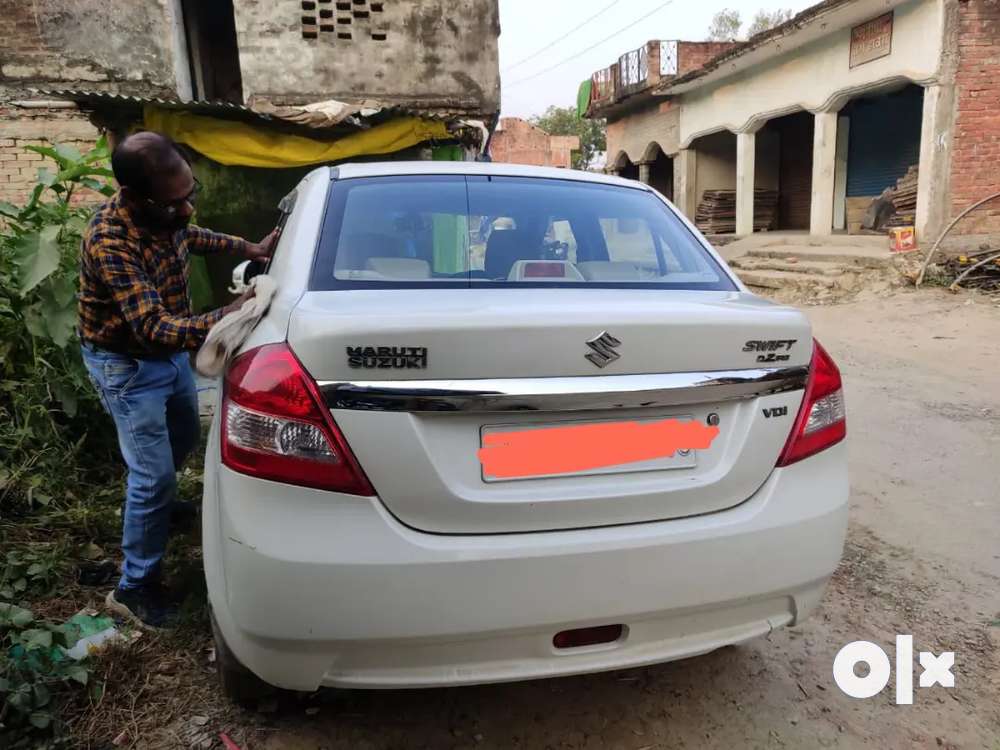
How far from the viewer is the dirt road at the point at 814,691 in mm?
1954

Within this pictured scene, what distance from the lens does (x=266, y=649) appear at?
1.52 meters

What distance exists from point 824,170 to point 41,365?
45.2 feet

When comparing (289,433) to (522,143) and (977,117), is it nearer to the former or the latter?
(977,117)

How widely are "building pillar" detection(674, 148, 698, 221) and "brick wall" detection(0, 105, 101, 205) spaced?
13.7m

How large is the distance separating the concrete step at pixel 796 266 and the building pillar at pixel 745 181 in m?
2.74

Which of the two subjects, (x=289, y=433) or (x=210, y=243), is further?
(x=210, y=243)

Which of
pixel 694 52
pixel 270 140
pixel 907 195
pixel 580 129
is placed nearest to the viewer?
pixel 270 140

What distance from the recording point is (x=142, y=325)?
2.13 metres


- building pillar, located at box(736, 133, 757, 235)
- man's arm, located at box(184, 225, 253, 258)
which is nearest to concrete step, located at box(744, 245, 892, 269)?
building pillar, located at box(736, 133, 757, 235)

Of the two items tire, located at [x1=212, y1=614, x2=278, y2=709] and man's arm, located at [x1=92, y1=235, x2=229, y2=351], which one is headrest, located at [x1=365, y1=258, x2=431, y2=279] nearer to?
man's arm, located at [x1=92, y1=235, x2=229, y2=351]

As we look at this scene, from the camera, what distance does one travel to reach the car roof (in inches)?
92.4

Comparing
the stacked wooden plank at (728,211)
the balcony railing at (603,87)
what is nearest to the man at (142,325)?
the stacked wooden plank at (728,211)

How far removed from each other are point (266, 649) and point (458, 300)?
872 millimetres

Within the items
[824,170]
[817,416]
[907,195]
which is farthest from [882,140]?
[817,416]
